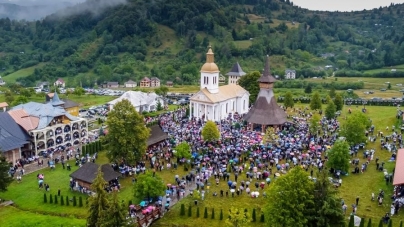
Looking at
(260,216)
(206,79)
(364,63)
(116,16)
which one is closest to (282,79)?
(364,63)

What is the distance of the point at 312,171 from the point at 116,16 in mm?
144278

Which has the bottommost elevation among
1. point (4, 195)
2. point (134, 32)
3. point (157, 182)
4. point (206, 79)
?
Answer: point (4, 195)

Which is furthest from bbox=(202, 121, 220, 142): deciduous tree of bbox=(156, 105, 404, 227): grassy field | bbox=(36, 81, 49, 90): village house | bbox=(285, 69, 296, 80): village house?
bbox=(36, 81, 49, 90): village house

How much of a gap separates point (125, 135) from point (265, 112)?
75.1ft

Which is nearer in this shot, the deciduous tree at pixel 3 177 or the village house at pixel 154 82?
the deciduous tree at pixel 3 177

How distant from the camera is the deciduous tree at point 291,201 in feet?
77.2

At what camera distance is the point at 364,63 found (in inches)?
5487

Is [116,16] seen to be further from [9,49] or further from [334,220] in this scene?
[334,220]

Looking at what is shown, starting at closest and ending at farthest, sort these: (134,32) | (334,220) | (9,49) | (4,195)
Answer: (334,220)
(4,195)
(134,32)
(9,49)

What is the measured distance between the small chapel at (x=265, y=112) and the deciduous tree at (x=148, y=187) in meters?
25.3

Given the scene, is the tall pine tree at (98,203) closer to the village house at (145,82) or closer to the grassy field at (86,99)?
the grassy field at (86,99)

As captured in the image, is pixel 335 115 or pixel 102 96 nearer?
pixel 335 115

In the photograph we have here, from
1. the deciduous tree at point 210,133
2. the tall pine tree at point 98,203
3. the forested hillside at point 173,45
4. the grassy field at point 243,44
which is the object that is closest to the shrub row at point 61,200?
the tall pine tree at point 98,203

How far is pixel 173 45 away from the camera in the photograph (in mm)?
149750
